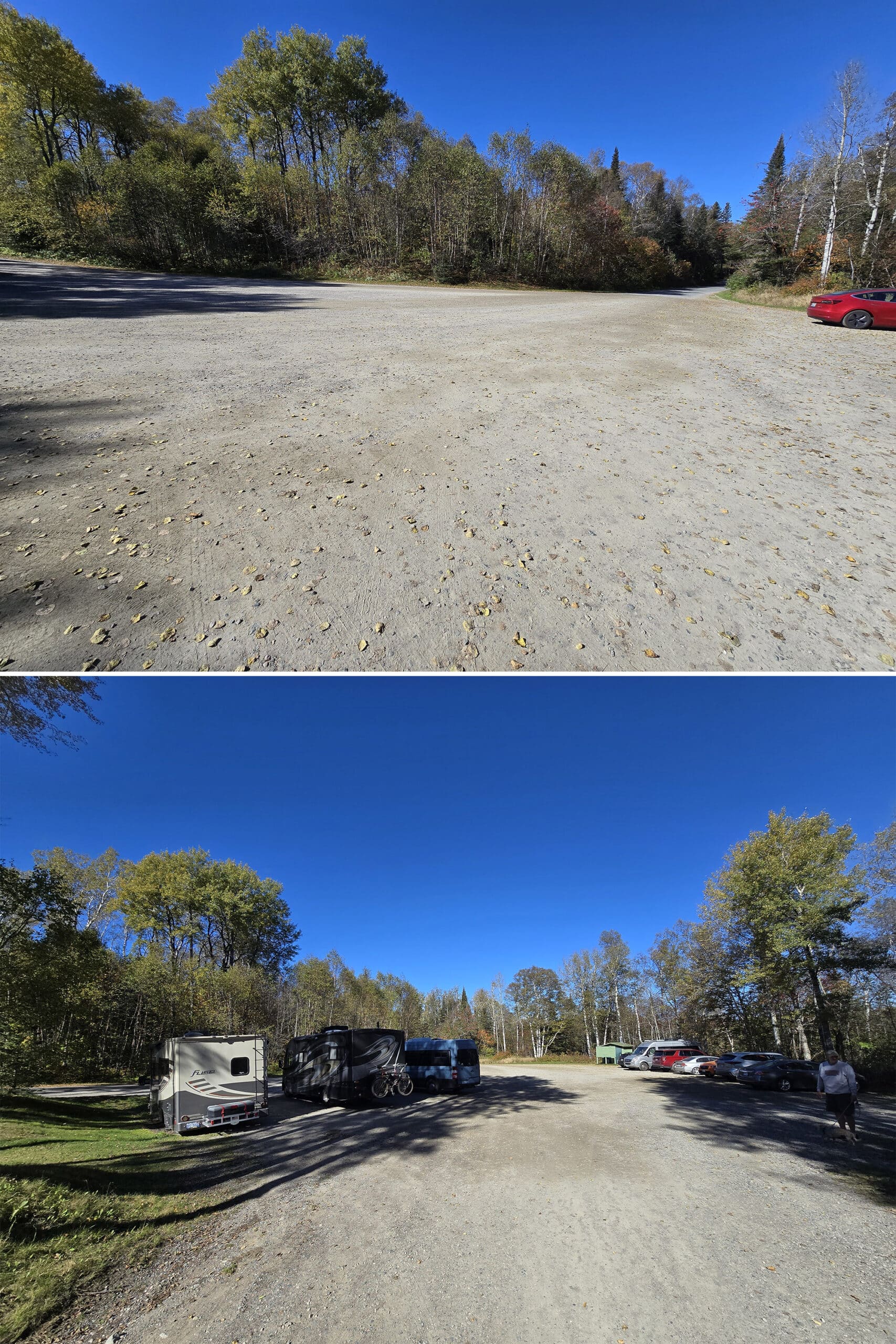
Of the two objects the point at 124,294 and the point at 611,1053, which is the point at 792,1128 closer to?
the point at 611,1053

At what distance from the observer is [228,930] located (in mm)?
Result: 33594

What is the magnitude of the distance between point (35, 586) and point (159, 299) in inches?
815

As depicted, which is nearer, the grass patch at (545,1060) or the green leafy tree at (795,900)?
the green leafy tree at (795,900)

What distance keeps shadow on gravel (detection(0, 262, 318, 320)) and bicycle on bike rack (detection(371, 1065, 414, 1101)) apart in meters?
21.3

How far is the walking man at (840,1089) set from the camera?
812 cm

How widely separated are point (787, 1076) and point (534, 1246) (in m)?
13.9

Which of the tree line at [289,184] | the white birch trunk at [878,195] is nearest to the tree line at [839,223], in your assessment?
the white birch trunk at [878,195]

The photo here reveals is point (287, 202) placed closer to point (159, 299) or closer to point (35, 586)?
point (159, 299)

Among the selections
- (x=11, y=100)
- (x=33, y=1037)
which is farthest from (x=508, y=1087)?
(x=11, y=100)

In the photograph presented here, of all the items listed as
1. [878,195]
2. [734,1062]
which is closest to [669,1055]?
[734,1062]

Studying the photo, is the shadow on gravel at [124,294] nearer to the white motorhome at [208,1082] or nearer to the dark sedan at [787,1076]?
the white motorhome at [208,1082]

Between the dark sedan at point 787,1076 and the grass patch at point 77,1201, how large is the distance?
1389cm

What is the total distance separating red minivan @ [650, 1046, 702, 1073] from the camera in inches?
938

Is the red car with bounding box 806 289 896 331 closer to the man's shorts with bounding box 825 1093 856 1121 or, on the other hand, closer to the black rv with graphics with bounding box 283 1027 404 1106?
the man's shorts with bounding box 825 1093 856 1121
